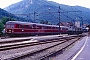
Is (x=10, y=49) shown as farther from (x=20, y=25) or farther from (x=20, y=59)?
(x=20, y=25)

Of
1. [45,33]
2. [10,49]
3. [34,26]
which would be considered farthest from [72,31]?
[10,49]

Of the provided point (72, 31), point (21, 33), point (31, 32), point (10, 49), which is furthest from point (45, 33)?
point (10, 49)

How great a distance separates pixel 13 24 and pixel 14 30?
114 cm

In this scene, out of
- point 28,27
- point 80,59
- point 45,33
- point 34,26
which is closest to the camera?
point 80,59

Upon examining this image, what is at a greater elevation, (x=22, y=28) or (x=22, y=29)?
(x=22, y=28)

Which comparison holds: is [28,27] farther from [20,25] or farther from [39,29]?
[39,29]

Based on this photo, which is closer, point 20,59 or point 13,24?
point 20,59

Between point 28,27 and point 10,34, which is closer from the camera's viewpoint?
point 10,34

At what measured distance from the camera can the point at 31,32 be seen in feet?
177

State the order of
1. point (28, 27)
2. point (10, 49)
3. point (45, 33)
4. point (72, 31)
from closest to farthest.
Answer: point (10, 49), point (28, 27), point (45, 33), point (72, 31)

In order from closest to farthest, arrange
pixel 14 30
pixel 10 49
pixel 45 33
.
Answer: pixel 10 49
pixel 14 30
pixel 45 33

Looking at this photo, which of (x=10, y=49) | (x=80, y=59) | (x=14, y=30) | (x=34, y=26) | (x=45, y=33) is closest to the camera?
(x=80, y=59)

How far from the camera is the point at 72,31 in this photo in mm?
98688

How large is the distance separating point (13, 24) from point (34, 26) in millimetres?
8289
